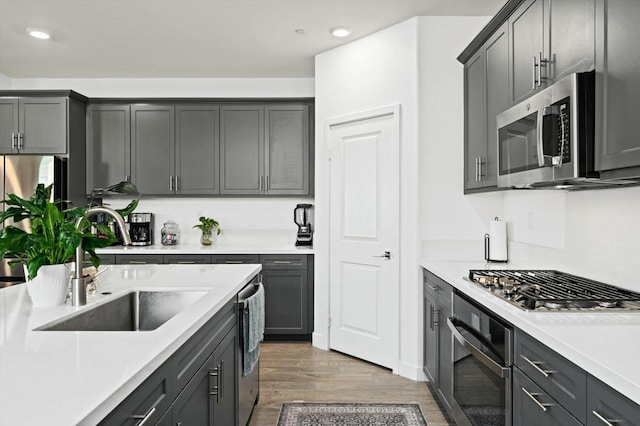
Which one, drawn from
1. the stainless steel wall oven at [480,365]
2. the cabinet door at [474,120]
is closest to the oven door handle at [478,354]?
the stainless steel wall oven at [480,365]

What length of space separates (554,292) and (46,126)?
4.66 metres

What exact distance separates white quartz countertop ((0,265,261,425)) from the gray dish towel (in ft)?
1.45

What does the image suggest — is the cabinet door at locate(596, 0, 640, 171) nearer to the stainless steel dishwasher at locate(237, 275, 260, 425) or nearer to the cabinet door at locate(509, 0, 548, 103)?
the cabinet door at locate(509, 0, 548, 103)

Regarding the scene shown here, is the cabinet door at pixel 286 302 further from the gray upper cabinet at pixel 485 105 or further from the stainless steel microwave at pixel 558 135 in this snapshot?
the stainless steel microwave at pixel 558 135

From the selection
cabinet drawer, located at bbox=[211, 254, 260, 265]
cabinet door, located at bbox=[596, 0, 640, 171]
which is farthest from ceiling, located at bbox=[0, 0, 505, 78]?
cabinet drawer, located at bbox=[211, 254, 260, 265]

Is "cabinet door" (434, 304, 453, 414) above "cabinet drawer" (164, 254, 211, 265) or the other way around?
the other way around

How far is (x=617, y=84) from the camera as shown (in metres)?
1.56

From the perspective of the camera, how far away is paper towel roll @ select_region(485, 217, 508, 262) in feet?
10.7

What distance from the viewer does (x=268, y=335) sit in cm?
451

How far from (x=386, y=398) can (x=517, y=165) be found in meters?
1.77

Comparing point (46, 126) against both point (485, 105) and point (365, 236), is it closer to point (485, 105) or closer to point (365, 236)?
point (365, 236)

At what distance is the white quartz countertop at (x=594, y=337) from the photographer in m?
1.09

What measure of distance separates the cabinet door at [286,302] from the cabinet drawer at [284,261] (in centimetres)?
5

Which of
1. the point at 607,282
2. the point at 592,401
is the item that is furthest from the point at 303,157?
the point at 592,401
